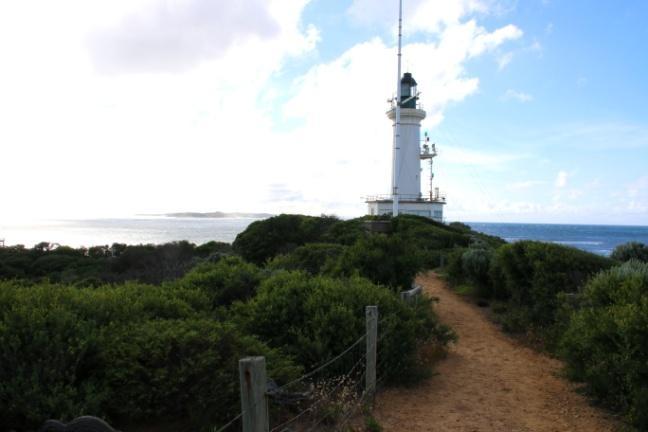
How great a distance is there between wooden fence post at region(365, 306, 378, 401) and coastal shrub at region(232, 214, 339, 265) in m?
14.5

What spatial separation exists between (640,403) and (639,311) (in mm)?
917

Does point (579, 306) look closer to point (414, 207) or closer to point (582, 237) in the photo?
point (414, 207)

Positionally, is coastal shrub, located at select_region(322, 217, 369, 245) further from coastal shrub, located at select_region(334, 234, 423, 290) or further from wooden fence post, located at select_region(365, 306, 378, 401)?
wooden fence post, located at select_region(365, 306, 378, 401)

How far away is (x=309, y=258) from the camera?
14.5 meters

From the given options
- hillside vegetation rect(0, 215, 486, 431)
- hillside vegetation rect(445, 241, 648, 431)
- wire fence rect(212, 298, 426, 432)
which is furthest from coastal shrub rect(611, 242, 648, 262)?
wire fence rect(212, 298, 426, 432)

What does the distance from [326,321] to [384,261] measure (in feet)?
17.2

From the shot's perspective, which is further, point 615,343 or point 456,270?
point 456,270

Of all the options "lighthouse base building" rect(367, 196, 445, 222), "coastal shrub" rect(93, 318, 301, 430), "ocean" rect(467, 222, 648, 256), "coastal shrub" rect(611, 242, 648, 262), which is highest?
"lighthouse base building" rect(367, 196, 445, 222)

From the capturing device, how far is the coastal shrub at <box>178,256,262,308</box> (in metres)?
8.45

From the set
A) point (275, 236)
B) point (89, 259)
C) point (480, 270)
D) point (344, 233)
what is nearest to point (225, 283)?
point (480, 270)

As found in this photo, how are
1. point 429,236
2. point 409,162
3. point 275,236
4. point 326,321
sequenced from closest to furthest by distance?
1. point 326,321
2. point 275,236
3. point 429,236
4. point 409,162

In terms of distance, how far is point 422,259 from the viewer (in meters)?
12.2

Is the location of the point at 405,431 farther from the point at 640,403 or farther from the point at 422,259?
the point at 422,259

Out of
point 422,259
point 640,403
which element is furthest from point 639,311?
point 422,259
